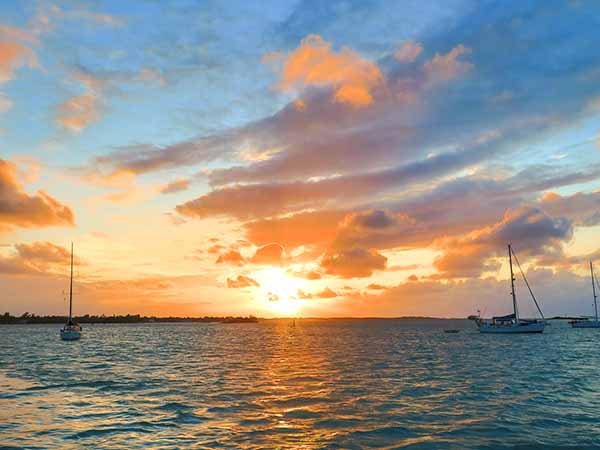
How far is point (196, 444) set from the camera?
23250 millimetres

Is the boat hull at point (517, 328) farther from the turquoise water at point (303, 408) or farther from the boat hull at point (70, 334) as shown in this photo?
the boat hull at point (70, 334)

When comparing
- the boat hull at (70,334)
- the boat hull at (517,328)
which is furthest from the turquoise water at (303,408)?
the boat hull at (517,328)

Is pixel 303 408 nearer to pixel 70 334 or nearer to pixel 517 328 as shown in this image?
pixel 70 334

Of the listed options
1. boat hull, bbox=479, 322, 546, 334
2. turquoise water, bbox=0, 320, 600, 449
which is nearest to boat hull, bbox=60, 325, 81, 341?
turquoise water, bbox=0, 320, 600, 449

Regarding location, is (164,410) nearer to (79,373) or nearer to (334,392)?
(334,392)

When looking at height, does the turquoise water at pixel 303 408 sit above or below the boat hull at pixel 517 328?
above

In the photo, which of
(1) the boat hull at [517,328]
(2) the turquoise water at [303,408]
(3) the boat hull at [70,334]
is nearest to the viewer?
(2) the turquoise water at [303,408]

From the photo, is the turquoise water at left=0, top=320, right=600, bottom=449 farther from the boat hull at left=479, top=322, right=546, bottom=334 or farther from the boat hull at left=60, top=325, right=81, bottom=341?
the boat hull at left=479, top=322, right=546, bottom=334

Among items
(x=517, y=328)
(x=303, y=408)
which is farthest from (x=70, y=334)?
(x=517, y=328)

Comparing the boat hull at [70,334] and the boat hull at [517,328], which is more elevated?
the boat hull at [70,334]

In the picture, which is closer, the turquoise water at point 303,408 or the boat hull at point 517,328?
the turquoise water at point 303,408

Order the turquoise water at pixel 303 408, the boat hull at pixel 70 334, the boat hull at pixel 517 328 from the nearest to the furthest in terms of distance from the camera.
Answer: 1. the turquoise water at pixel 303 408
2. the boat hull at pixel 70 334
3. the boat hull at pixel 517 328

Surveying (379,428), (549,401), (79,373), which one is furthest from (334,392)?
(79,373)

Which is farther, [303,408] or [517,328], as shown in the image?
[517,328]
